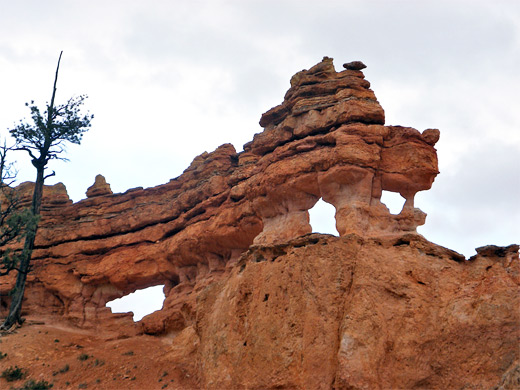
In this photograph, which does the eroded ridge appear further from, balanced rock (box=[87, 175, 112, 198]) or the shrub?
the shrub

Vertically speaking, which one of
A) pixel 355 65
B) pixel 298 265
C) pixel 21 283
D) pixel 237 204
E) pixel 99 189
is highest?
pixel 355 65

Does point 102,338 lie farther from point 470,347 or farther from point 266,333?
point 470,347

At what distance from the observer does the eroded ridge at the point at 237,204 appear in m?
23.8

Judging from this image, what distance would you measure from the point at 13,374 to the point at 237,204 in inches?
527

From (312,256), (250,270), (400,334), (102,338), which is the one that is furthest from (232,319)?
(102,338)

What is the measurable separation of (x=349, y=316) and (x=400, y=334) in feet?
5.26

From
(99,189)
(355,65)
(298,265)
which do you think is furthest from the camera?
(99,189)

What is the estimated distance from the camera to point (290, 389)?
1634 cm

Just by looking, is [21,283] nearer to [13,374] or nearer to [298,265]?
[13,374]

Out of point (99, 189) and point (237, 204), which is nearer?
point (237, 204)

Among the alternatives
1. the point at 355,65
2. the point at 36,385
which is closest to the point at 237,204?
the point at 355,65

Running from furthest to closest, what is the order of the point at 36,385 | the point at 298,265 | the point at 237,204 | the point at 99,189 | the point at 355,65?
the point at 99,189 < the point at 237,204 < the point at 355,65 < the point at 36,385 < the point at 298,265

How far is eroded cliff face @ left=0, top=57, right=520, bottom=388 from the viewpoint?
1602 cm

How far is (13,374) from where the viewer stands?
24.7 meters
